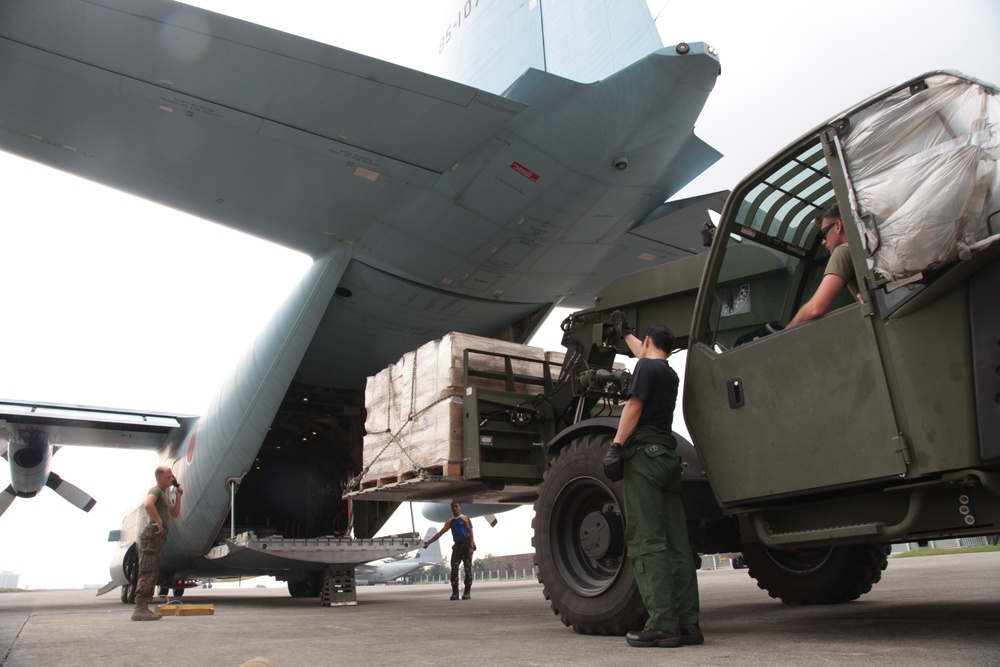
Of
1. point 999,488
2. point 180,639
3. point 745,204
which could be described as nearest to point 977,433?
point 999,488

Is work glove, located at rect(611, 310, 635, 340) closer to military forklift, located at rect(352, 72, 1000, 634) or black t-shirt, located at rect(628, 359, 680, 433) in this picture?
military forklift, located at rect(352, 72, 1000, 634)

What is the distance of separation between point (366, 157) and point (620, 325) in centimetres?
496

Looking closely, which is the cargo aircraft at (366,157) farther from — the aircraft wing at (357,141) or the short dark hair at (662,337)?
the short dark hair at (662,337)

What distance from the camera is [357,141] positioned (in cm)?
832

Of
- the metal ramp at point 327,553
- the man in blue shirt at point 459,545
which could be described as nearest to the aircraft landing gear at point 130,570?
the metal ramp at point 327,553

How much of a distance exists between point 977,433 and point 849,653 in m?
1.08

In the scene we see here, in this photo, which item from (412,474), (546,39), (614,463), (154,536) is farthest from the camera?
(546,39)

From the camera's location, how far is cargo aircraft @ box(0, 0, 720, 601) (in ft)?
24.0

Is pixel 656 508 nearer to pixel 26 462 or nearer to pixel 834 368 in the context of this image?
pixel 834 368

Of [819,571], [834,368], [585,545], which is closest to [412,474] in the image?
[585,545]

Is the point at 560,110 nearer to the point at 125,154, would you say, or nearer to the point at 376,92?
the point at 376,92

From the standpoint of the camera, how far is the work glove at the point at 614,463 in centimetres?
384

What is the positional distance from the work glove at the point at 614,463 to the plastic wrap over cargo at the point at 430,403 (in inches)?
82.1

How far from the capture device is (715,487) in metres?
3.87
